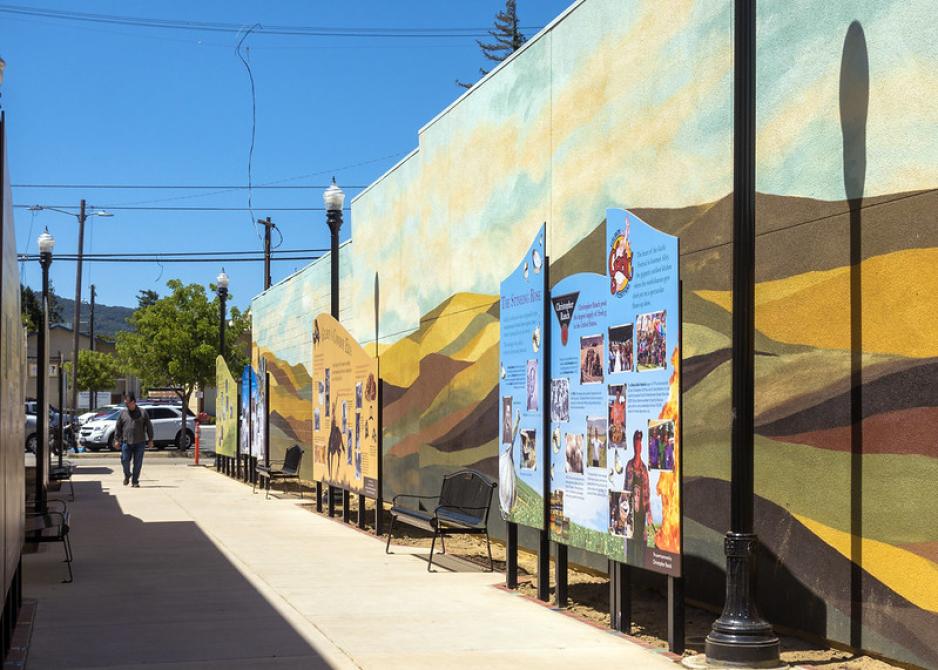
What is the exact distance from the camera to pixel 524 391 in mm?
10656

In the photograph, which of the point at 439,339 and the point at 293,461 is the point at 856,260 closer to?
the point at 439,339

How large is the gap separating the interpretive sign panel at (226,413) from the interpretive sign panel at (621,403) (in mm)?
19064

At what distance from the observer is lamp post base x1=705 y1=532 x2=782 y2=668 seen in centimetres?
739

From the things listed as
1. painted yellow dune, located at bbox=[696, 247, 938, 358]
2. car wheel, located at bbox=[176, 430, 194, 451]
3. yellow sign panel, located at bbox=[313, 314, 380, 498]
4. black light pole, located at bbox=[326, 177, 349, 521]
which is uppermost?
black light pole, located at bbox=[326, 177, 349, 521]

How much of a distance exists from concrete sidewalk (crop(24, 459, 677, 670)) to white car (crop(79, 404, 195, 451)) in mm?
28827

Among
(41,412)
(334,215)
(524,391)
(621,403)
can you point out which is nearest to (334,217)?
(334,215)

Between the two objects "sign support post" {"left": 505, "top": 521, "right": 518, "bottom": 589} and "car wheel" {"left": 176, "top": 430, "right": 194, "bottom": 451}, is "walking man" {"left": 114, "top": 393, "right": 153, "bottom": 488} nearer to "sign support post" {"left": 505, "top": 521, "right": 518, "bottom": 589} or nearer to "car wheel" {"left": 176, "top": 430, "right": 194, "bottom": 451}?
"sign support post" {"left": 505, "top": 521, "right": 518, "bottom": 589}

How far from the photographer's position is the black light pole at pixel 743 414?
744 centimetres

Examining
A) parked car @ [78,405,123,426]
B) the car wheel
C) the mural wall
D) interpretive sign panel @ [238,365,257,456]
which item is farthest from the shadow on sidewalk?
parked car @ [78,405,123,426]

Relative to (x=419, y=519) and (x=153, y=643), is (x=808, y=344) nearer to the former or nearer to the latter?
(x=153, y=643)

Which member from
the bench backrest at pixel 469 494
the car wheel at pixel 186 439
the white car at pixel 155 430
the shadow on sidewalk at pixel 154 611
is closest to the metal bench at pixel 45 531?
the shadow on sidewalk at pixel 154 611

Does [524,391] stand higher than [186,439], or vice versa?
[524,391]

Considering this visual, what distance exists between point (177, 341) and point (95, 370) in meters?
33.6

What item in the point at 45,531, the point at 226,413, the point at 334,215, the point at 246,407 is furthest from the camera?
the point at 226,413
